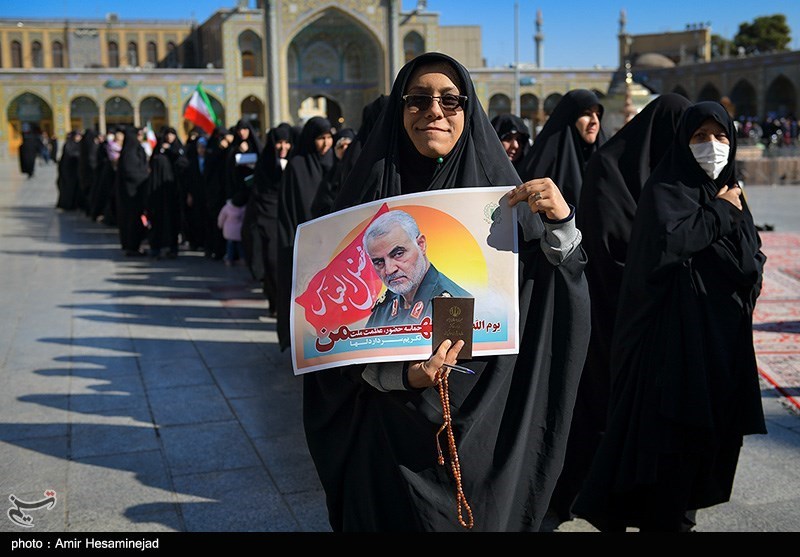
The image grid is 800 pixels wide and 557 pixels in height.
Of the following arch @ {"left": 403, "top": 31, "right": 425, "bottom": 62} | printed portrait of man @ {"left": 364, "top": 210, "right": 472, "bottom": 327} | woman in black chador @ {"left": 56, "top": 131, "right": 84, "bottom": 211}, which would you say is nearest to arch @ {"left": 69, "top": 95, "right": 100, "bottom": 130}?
arch @ {"left": 403, "top": 31, "right": 425, "bottom": 62}

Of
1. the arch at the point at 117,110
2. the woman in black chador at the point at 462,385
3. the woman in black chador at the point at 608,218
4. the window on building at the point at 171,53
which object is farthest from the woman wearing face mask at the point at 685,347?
the window on building at the point at 171,53

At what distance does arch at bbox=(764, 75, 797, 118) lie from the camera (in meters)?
41.0

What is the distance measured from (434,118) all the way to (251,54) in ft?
150

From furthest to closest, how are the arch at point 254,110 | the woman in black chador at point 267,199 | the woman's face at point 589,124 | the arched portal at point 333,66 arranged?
the arch at point 254,110
the arched portal at point 333,66
the woman in black chador at point 267,199
the woman's face at point 589,124

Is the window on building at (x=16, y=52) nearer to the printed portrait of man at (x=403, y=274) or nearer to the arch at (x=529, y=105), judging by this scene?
the arch at (x=529, y=105)

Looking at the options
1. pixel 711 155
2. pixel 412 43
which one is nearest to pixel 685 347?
pixel 711 155

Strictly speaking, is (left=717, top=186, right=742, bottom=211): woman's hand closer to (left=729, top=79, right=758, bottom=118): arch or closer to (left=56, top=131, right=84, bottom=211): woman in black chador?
(left=56, top=131, right=84, bottom=211): woman in black chador

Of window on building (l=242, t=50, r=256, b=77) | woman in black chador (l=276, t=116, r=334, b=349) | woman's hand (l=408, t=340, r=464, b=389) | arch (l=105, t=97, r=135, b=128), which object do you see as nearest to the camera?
woman's hand (l=408, t=340, r=464, b=389)

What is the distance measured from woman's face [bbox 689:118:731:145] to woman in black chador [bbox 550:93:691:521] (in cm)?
60

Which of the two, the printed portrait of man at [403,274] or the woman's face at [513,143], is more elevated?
the woman's face at [513,143]

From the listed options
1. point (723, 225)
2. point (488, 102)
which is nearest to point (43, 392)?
point (723, 225)

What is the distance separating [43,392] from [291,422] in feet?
5.23

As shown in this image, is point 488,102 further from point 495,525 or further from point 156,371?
point 495,525

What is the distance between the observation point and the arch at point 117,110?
44.3 meters
